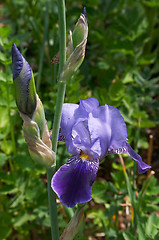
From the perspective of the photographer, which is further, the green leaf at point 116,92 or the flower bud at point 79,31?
the green leaf at point 116,92

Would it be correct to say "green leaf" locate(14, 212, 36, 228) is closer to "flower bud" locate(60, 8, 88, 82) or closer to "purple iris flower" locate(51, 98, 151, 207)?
"purple iris flower" locate(51, 98, 151, 207)

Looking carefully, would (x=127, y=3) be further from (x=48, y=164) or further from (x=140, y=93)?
(x=48, y=164)

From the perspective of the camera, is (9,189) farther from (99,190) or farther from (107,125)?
(107,125)

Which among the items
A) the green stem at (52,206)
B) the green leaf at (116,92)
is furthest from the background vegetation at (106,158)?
the green stem at (52,206)

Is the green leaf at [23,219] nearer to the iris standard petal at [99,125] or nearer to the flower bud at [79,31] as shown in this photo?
the iris standard petal at [99,125]

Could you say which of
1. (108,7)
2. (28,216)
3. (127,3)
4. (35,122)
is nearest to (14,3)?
(108,7)

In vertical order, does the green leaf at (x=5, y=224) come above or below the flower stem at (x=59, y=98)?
below

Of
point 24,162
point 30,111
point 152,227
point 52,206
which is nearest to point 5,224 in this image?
point 24,162
